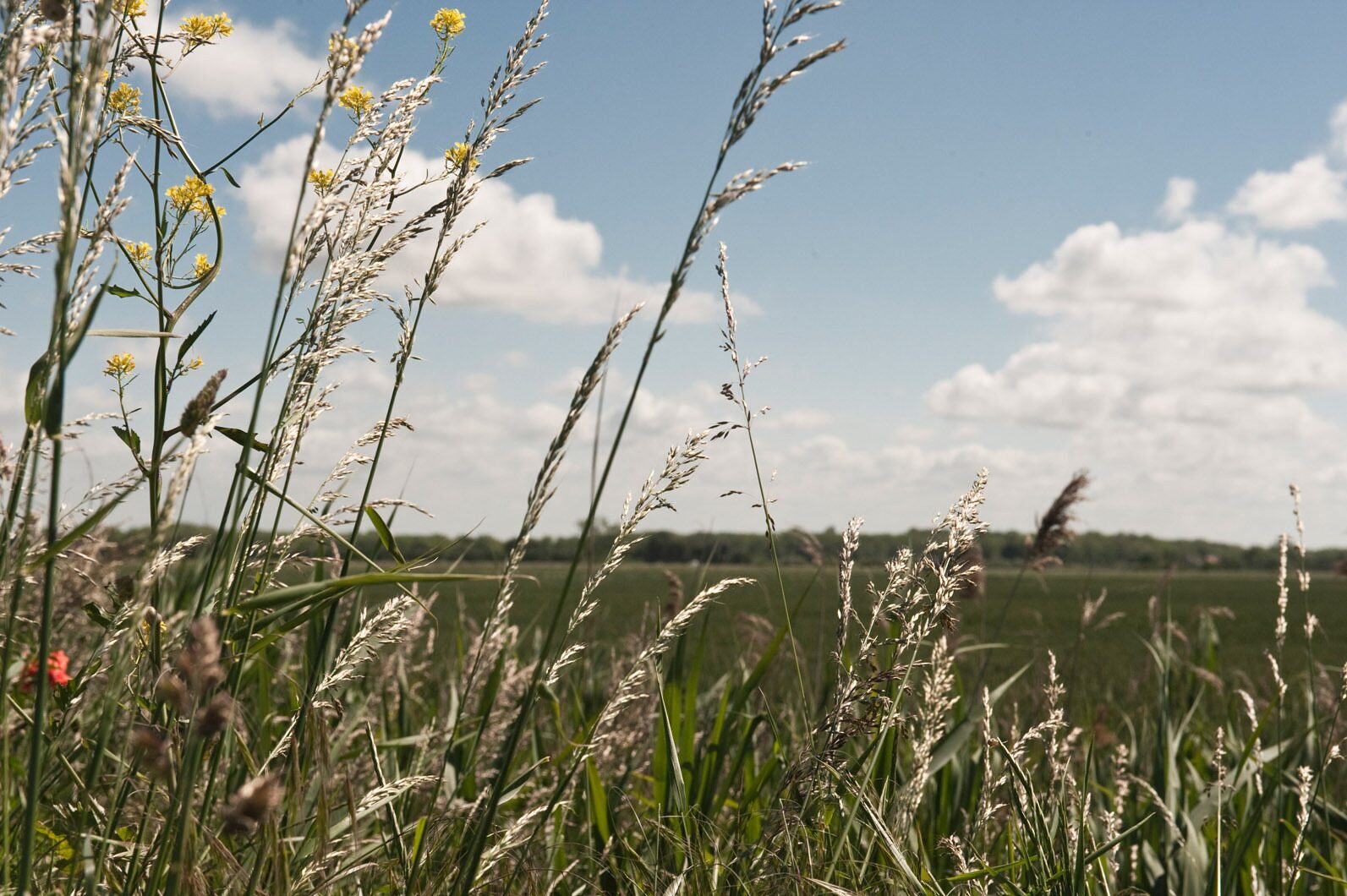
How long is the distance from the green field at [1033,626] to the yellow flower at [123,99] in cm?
112

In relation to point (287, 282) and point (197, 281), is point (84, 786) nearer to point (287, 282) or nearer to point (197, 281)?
point (287, 282)

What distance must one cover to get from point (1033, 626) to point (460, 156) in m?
27.6

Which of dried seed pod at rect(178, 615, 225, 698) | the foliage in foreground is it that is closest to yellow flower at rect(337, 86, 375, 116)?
the foliage in foreground

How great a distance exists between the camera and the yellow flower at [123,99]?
66.7 inches

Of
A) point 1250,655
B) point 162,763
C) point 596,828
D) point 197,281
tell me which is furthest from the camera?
point 1250,655

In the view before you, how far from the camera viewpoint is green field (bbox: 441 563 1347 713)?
3.73m

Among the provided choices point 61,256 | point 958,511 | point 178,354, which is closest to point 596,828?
point 958,511

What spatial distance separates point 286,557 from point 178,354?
0.40m

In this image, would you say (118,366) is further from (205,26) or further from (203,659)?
(203,659)

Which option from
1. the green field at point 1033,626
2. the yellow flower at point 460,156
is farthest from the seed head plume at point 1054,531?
the yellow flower at point 460,156

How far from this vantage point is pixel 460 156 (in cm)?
172

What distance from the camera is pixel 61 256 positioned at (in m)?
0.87

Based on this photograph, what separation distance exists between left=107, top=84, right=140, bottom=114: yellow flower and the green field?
3.66 feet

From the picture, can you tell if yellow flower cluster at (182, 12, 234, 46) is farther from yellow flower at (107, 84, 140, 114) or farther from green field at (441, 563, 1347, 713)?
green field at (441, 563, 1347, 713)
